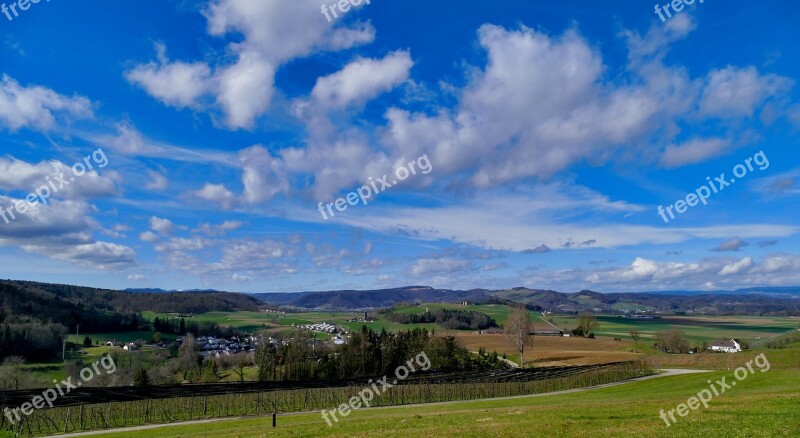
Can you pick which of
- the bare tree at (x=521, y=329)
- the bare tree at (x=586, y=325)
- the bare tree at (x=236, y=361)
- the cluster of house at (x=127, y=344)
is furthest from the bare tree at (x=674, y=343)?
the cluster of house at (x=127, y=344)

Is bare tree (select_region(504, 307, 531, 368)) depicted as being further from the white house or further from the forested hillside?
the forested hillside

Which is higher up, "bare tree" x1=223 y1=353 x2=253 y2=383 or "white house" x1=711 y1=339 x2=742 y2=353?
"bare tree" x1=223 y1=353 x2=253 y2=383

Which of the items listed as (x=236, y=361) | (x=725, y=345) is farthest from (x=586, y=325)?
(x=236, y=361)

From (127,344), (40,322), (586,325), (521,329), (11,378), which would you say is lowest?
(586,325)

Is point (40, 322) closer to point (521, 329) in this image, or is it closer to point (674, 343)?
point (521, 329)

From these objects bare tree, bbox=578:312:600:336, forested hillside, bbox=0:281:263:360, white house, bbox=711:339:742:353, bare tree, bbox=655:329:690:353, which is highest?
forested hillside, bbox=0:281:263:360

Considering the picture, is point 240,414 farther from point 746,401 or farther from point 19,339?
point 19,339

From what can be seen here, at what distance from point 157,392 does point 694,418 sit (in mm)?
48129

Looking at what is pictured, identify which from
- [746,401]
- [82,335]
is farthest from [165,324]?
[746,401]

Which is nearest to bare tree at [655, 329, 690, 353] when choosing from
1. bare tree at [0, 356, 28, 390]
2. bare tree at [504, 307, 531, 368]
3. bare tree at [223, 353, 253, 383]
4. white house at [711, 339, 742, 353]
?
white house at [711, 339, 742, 353]

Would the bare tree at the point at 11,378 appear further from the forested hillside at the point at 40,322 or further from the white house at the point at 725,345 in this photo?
the white house at the point at 725,345

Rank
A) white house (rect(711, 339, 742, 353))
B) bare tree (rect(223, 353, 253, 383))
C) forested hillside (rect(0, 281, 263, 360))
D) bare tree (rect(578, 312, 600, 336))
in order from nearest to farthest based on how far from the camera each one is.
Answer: bare tree (rect(223, 353, 253, 383))
forested hillside (rect(0, 281, 263, 360))
white house (rect(711, 339, 742, 353))
bare tree (rect(578, 312, 600, 336))

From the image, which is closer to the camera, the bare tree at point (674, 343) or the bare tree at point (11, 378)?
the bare tree at point (11, 378)

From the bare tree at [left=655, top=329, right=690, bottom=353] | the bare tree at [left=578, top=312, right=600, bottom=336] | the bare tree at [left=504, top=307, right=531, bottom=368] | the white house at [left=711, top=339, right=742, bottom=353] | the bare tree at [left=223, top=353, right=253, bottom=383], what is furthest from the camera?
the bare tree at [left=578, top=312, right=600, bottom=336]
